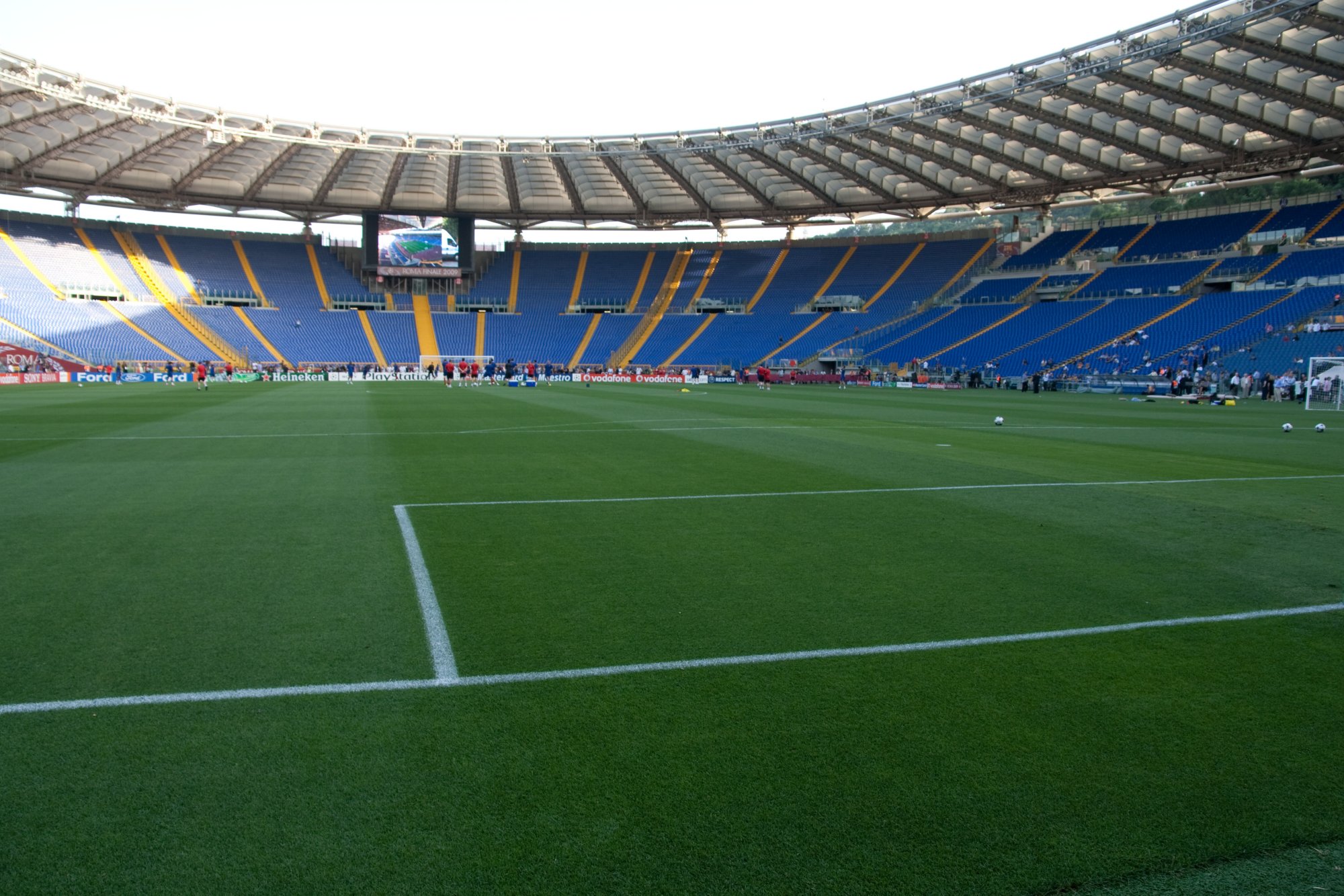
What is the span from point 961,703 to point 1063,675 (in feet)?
2.53

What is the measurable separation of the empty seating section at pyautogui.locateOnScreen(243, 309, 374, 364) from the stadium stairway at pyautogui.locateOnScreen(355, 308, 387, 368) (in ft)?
0.83

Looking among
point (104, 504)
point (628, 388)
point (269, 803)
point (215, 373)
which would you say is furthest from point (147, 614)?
point (215, 373)

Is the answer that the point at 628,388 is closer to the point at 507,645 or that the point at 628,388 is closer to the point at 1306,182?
the point at 507,645

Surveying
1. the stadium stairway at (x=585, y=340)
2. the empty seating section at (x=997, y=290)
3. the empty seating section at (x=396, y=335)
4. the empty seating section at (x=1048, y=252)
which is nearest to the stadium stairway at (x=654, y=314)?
the stadium stairway at (x=585, y=340)

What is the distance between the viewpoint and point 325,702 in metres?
4.12

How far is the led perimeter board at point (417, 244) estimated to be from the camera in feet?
223

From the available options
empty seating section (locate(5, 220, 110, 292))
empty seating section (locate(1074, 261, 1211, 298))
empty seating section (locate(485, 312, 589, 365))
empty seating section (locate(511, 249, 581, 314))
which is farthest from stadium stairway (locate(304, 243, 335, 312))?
empty seating section (locate(1074, 261, 1211, 298))

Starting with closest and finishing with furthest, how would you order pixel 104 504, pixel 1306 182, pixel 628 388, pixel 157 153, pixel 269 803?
pixel 269 803 < pixel 104 504 < pixel 628 388 < pixel 157 153 < pixel 1306 182

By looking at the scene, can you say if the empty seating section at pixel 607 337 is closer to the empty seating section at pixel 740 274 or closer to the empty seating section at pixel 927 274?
the empty seating section at pixel 740 274

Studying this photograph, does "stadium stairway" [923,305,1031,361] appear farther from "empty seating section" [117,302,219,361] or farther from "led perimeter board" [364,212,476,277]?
"empty seating section" [117,302,219,361]

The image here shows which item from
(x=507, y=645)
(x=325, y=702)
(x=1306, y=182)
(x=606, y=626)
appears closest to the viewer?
(x=325, y=702)

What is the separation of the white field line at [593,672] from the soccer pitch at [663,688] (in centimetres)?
3

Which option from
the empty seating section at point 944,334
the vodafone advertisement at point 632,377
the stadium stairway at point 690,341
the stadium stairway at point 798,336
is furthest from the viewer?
the stadium stairway at point 690,341

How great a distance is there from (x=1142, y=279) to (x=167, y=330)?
65.5 metres
